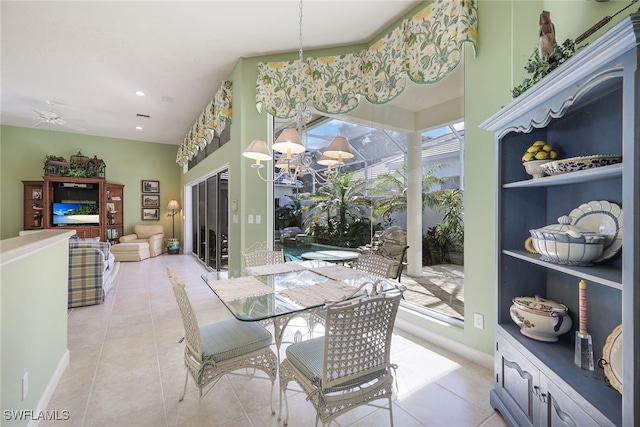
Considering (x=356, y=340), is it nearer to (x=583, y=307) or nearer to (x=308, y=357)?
(x=308, y=357)

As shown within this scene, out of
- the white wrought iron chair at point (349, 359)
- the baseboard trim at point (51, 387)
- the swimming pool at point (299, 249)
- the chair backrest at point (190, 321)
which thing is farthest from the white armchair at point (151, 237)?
the white wrought iron chair at point (349, 359)

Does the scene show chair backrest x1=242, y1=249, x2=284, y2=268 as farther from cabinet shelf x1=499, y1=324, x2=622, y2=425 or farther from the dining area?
cabinet shelf x1=499, y1=324, x2=622, y2=425

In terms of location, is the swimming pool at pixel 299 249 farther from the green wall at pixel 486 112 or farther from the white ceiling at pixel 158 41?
the white ceiling at pixel 158 41

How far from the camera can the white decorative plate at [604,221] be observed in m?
1.25

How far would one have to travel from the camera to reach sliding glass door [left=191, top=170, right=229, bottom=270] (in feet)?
16.1

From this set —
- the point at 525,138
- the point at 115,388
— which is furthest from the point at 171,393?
the point at 525,138

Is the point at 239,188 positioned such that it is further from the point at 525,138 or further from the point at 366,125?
the point at 525,138

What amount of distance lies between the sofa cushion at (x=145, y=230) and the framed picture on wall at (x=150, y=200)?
25.4 inches

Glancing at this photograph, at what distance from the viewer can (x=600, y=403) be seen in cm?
106

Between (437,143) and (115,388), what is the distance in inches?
140

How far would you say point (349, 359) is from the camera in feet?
4.47

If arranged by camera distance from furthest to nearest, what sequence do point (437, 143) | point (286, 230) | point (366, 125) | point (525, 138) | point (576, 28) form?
point (286, 230) → point (366, 125) → point (437, 143) → point (525, 138) → point (576, 28)

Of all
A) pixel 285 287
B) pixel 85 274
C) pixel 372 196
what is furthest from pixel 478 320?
pixel 85 274

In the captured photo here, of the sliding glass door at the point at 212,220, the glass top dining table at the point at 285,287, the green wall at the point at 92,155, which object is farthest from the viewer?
the green wall at the point at 92,155
